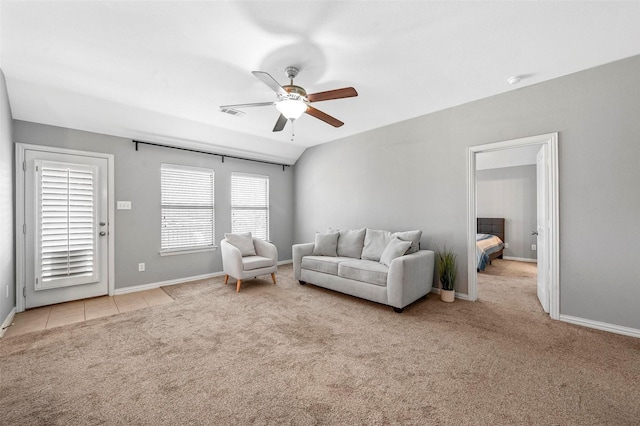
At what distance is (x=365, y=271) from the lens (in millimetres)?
3479

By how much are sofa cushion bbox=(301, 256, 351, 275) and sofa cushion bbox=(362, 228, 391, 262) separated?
35 cm

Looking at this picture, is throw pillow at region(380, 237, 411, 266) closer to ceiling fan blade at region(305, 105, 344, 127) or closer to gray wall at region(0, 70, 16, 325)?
ceiling fan blade at region(305, 105, 344, 127)

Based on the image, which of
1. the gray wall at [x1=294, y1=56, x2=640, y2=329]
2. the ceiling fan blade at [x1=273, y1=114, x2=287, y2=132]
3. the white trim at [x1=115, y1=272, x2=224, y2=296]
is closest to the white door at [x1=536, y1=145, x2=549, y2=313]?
the gray wall at [x1=294, y1=56, x2=640, y2=329]

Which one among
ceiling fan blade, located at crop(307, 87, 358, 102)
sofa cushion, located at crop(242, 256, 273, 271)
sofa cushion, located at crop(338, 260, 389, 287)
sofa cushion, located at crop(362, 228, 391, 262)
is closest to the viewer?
ceiling fan blade, located at crop(307, 87, 358, 102)

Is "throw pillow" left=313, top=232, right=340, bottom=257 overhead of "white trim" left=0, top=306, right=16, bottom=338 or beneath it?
overhead

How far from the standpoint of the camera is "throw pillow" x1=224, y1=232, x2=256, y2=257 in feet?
14.8

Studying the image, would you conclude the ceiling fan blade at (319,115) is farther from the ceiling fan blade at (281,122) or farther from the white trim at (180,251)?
the white trim at (180,251)

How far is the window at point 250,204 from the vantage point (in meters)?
5.34

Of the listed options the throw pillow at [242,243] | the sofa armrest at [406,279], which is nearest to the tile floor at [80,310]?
the throw pillow at [242,243]

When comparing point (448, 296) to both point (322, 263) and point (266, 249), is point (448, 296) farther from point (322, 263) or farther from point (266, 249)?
point (266, 249)

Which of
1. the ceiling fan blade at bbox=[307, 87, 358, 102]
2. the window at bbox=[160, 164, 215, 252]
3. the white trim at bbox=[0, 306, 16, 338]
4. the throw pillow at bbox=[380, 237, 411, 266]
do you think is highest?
A: the ceiling fan blade at bbox=[307, 87, 358, 102]

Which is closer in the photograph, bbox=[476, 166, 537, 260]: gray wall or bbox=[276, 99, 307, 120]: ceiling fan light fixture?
bbox=[276, 99, 307, 120]: ceiling fan light fixture

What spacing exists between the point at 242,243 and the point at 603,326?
15.0ft

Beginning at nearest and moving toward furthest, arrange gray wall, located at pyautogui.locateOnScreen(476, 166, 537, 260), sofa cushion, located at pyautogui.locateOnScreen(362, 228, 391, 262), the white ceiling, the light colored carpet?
the light colored carpet < the white ceiling < sofa cushion, located at pyautogui.locateOnScreen(362, 228, 391, 262) < gray wall, located at pyautogui.locateOnScreen(476, 166, 537, 260)
